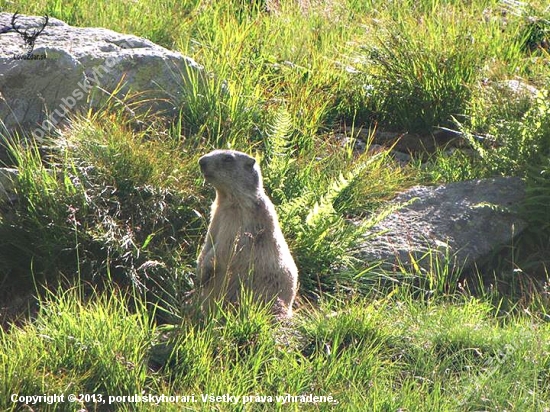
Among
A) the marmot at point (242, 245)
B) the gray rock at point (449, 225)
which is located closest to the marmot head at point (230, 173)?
the marmot at point (242, 245)

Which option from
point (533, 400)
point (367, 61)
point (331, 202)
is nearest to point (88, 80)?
point (331, 202)

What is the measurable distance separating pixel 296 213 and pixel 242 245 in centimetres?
107

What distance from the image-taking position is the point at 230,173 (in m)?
7.00

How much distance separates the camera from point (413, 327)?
21.4ft

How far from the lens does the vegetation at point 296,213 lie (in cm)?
570

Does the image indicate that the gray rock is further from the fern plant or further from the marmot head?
the marmot head

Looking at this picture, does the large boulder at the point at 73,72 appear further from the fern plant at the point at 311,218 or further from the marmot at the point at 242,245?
the marmot at the point at 242,245

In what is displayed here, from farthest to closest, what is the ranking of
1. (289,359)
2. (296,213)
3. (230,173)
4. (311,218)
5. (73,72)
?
1. (73,72)
2. (296,213)
3. (311,218)
4. (230,173)
5. (289,359)

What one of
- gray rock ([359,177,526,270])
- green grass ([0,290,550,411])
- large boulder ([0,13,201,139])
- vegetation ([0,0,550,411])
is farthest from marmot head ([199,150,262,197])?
large boulder ([0,13,201,139])

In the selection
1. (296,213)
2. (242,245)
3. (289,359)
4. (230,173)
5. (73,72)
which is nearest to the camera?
(289,359)

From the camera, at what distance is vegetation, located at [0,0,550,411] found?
570 cm

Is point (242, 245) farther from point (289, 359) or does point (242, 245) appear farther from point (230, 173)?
point (289, 359)

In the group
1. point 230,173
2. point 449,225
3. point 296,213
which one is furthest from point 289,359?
point 449,225

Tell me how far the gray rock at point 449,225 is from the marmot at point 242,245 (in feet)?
3.70
